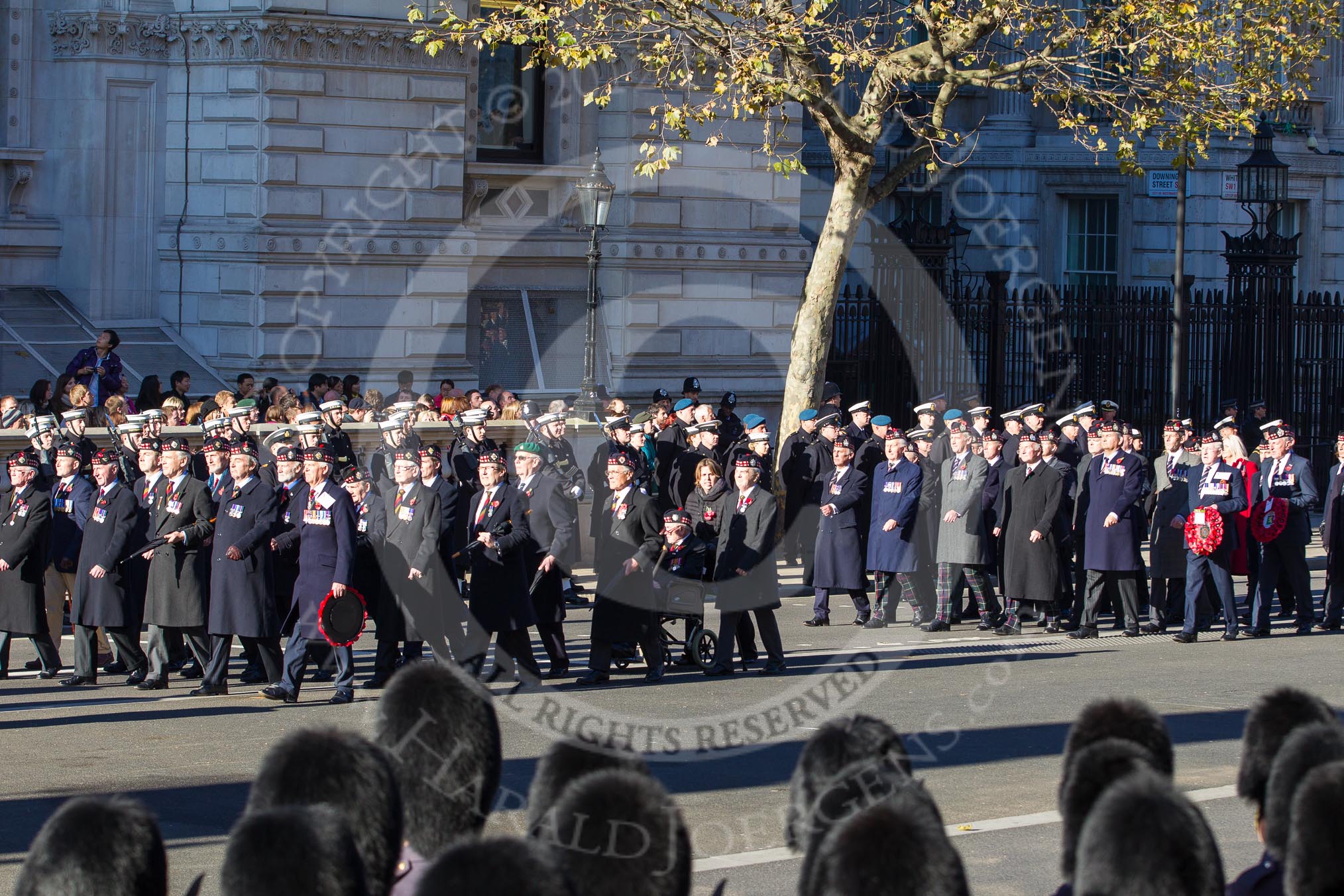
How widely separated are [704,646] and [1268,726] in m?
7.86

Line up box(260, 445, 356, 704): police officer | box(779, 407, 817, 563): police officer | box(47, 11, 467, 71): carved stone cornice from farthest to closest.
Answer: box(47, 11, 467, 71): carved stone cornice < box(779, 407, 817, 563): police officer < box(260, 445, 356, 704): police officer

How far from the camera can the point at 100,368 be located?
2003 centimetres

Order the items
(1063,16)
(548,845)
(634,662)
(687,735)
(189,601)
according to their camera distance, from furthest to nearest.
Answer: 1. (1063,16)
2. (634,662)
3. (189,601)
4. (687,735)
5. (548,845)

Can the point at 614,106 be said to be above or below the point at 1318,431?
above

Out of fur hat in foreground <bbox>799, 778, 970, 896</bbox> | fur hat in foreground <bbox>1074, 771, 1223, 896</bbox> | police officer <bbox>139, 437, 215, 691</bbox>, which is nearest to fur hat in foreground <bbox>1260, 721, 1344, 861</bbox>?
fur hat in foreground <bbox>1074, 771, 1223, 896</bbox>

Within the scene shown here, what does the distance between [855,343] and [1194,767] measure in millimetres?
15519

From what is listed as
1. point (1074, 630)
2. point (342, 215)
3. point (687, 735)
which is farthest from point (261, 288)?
point (687, 735)

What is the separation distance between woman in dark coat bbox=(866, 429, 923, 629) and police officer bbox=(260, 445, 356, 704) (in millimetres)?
5429

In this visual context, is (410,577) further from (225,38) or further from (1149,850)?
(225,38)

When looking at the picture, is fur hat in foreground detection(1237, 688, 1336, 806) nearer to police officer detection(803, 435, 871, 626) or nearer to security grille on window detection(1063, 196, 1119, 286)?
police officer detection(803, 435, 871, 626)

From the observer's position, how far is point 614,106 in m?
26.4

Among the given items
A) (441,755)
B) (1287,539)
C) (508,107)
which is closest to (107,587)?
(441,755)

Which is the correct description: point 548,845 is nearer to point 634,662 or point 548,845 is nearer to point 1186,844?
point 1186,844

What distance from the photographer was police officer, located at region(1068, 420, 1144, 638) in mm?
15094
